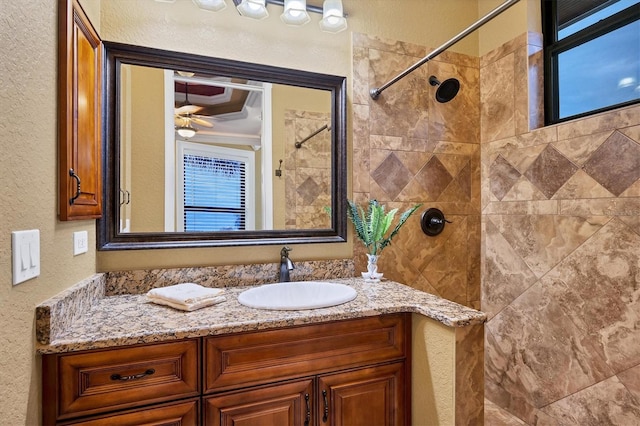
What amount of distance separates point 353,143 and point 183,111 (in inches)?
36.3

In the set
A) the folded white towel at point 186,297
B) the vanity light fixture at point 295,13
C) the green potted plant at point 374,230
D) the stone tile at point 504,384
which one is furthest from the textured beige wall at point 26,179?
the stone tile at point 504,384

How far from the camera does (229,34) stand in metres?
1.81

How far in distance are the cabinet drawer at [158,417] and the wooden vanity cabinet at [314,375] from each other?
0.05 metres

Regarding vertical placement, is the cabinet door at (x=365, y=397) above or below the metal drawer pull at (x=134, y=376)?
below

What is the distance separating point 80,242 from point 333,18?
159 cm

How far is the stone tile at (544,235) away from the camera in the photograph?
1815 millimetres

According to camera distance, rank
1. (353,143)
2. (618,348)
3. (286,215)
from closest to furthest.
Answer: (618,348)
(286,215)
(353,143)

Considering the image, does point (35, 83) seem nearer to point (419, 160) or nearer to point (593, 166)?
point (419, 160)

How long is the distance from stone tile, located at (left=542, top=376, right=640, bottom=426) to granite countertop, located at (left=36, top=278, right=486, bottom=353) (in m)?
0.95

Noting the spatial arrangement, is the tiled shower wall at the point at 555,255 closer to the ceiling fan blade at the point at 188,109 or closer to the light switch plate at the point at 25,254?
the ceiling fan blade at the point at 188,109

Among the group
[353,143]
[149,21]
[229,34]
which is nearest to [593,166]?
[353,143]

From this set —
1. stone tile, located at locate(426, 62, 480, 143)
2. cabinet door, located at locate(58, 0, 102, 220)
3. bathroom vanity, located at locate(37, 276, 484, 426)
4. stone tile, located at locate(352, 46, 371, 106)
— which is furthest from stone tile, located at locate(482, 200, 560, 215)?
cabinet door, located at locate(58, 0, 102, 220)

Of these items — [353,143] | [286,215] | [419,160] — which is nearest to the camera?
[286,215]

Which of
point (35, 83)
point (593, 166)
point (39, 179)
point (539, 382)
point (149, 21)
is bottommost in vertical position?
point (539, 382)
